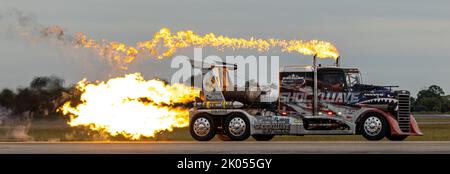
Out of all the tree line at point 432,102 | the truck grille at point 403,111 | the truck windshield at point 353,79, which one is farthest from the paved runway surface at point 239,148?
the tree line at point 432,102

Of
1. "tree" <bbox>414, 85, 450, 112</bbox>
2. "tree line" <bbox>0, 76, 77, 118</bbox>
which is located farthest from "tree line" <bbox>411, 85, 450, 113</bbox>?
"tree line" <bbox>0, 76, 77, 118</bbox>

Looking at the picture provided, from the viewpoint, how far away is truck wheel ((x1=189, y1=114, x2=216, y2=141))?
112ft

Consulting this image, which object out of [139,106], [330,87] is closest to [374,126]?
[330,87]

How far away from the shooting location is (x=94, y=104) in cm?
3678

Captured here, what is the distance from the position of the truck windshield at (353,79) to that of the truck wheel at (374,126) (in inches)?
54.5

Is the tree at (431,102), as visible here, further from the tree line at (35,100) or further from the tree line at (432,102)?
the tree line at (35,100)

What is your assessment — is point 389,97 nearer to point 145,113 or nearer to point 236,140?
point 236,140

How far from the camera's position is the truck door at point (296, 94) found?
33.7m

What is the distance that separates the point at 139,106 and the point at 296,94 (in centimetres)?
669

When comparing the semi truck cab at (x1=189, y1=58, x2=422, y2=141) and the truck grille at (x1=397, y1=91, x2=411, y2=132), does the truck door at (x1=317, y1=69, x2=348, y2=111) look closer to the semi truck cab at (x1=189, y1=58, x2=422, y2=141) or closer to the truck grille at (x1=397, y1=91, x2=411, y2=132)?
the semi truck cab at (x1=189, y1=58, x2=422, y2=141)

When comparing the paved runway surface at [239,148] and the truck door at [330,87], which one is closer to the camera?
the paved runway surface at [239,148]

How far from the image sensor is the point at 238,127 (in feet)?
111
